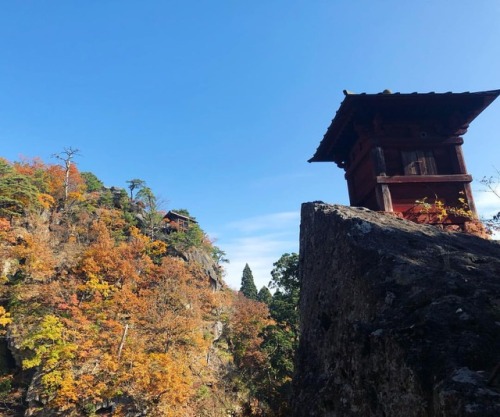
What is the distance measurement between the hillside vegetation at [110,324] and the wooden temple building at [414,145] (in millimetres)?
7046

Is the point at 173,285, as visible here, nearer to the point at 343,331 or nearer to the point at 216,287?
the point at 216,287

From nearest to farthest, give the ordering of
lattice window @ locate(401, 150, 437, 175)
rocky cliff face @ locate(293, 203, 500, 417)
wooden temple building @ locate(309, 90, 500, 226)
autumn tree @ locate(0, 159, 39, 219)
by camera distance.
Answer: rocky cliff face @ locate(293, 203, 500, 417)
wooden temple building @ locate(309, 90, 500, 226)
lattice window @ locate(401, 150, 437, 175)
autumn tree @ locate(0, 159, 39, 219)

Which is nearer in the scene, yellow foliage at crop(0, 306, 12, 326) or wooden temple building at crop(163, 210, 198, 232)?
yellow foliage at crop(0, 306, 12, 326)

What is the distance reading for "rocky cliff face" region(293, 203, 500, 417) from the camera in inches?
111

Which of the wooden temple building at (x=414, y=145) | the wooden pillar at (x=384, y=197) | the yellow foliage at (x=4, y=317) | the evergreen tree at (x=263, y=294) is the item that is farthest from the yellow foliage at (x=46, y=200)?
the evergreen tree at (x=263, y=294)

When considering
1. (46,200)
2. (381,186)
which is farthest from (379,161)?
(46,200)

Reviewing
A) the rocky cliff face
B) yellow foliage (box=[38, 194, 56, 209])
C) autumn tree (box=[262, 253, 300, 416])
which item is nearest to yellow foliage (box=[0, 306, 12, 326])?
yellow foliage (box=[38, 194, 56, 209])

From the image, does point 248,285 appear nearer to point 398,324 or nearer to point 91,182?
point 91,182

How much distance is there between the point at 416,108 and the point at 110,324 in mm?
21285

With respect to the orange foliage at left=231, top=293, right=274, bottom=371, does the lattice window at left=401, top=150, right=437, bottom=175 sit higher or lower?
higher

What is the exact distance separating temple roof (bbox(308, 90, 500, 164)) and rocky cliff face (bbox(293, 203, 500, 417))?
4.21 meters

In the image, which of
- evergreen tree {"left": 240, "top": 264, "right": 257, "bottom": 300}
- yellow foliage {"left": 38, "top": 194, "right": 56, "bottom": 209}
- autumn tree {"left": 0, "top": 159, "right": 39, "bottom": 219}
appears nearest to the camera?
autumn tree {"left": 0, "top": 159, "right": 39, "bottom": 219}

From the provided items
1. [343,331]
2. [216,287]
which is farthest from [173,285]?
[343,331]

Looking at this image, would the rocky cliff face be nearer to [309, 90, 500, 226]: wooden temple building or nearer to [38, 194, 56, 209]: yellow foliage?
[309, 90, 500, 226]: wooden temple building
